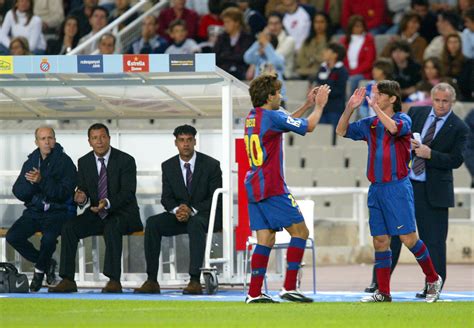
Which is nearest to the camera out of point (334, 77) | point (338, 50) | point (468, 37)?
point (338, 50)

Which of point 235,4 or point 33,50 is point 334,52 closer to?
point 235,4

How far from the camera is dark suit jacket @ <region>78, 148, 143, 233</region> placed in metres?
16.7

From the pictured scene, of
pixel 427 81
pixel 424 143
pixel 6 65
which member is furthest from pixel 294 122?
pixel 427 81

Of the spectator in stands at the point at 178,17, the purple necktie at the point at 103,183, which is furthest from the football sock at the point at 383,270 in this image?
the spectator in stands at the point at 178,17

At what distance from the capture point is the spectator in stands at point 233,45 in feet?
80.6

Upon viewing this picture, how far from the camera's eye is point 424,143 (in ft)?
51.4

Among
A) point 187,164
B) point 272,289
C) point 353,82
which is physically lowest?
point 272,289

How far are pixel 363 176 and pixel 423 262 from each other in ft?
31.2

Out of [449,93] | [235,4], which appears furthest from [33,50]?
[449,93]

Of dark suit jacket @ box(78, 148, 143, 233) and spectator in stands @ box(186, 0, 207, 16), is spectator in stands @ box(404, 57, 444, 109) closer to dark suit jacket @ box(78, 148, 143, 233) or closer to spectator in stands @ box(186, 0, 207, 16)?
spectator in stands @ box(186, 0, 207, 16)

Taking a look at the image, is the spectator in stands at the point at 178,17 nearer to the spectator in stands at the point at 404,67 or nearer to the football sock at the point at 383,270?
the spectator in stands at the point at 404,67

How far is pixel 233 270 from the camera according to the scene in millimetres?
16875

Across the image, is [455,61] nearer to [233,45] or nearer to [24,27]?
[233,45]

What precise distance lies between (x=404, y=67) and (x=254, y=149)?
10.5 m
